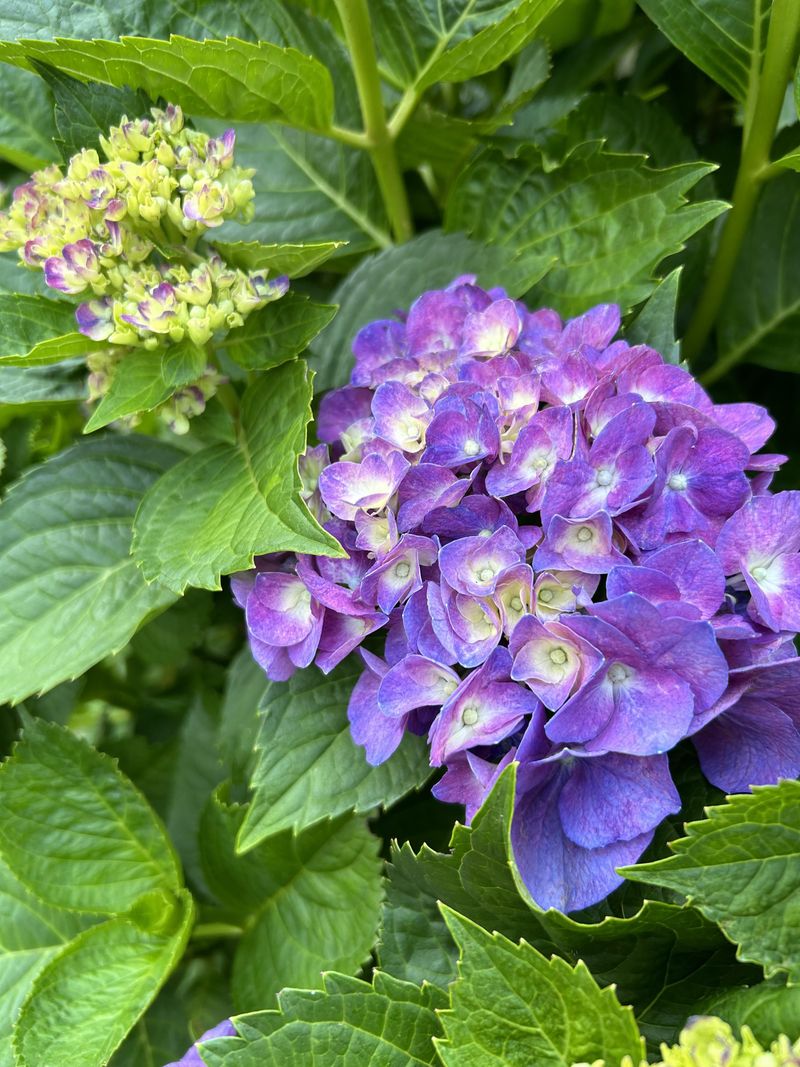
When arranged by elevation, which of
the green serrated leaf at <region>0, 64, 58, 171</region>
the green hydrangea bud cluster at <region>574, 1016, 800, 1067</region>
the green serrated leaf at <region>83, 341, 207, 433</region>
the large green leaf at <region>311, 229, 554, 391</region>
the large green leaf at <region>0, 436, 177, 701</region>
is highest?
the green serrated leaf at <region>0, 64, 58, 171</region>

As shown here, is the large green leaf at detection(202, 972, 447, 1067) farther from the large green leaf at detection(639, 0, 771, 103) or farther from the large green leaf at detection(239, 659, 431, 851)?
the large green leaf at detection(639, 0, 771, 103)

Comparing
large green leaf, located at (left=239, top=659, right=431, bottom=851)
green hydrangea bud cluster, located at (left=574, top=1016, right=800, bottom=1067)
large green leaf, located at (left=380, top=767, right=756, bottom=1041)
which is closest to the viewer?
green hydrangea bud cluster, located at (left=574, top=1016, right=800, bottom=1067)

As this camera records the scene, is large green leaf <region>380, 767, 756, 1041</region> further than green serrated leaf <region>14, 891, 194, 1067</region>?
No

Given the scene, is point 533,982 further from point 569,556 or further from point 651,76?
point 651,76

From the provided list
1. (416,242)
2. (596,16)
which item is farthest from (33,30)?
(596,16)

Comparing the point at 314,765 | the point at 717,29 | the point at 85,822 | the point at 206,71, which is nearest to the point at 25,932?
the point at 85,822

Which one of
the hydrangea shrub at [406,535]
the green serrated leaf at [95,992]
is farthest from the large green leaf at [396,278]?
the green serrated leaf at [95,992]

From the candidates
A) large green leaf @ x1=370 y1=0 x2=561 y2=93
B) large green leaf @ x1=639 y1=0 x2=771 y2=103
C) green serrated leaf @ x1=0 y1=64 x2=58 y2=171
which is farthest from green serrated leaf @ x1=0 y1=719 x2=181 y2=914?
large green leaf @ x1=639 y1=0 x2=771 y2=103
